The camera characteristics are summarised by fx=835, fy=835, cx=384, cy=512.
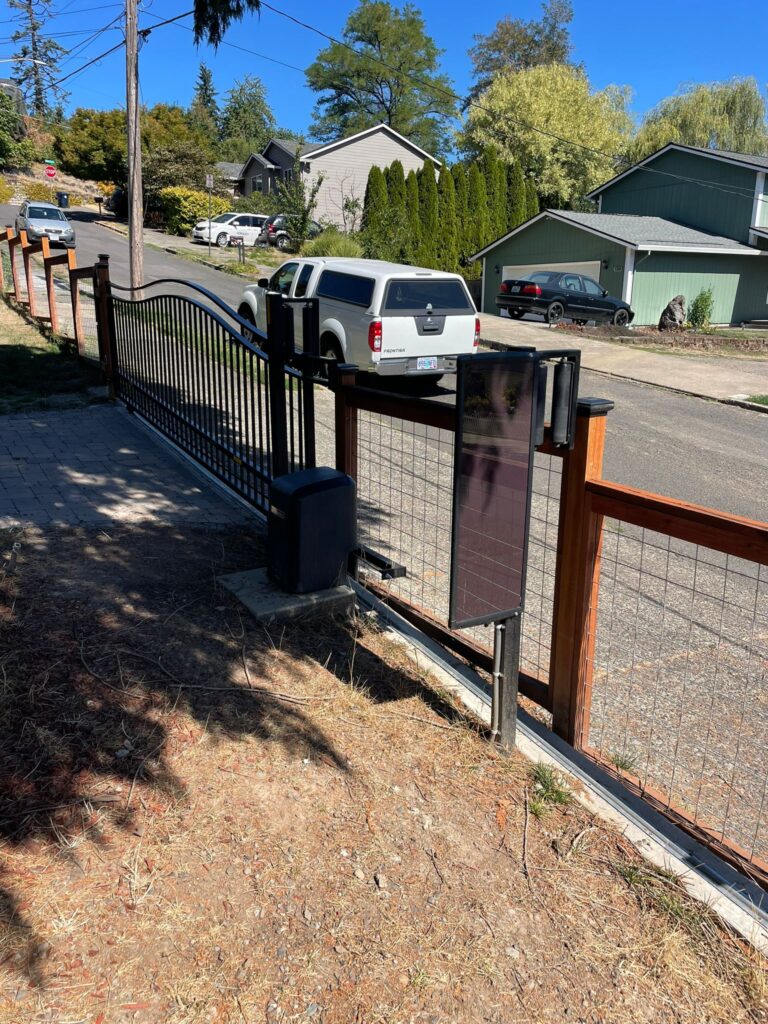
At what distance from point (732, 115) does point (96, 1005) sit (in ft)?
186

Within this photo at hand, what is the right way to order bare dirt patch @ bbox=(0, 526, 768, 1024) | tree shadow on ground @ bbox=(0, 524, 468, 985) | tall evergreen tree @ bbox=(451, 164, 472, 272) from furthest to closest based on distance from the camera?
tall evergreen tree @ bbox=(451, 164, 472, 272)
tree shadow on ground @ bbox=(0, 524, 468, 985)
bare dirt patch @ bbox=(0, 526, 768, 1024)

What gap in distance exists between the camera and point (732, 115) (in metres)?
48.8

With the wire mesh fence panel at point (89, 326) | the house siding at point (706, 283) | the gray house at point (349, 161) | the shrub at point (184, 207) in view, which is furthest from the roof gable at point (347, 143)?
the wire mesh fence panel at point (89, 326)

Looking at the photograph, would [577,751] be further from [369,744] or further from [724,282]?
[724,282]

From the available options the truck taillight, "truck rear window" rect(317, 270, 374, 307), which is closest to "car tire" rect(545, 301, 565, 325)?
"truck rear window" rect(317, 270, 374, 307)

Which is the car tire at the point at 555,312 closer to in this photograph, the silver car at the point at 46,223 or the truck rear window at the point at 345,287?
the truck rear window at the point at 345,287

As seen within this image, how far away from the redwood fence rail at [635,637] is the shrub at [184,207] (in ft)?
134

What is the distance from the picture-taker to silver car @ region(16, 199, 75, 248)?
102ft

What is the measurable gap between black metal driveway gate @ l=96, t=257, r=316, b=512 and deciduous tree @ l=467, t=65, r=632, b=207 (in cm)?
4467

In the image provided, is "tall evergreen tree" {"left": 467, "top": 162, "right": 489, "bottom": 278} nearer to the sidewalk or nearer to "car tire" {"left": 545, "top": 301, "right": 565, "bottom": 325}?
"car tire" {"left": 545, "top": 301, "right": 565, "bottom": 325}

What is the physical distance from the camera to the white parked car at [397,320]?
12336 mm

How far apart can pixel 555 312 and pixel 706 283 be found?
7.89 meters

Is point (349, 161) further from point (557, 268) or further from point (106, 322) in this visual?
point (106, 322)

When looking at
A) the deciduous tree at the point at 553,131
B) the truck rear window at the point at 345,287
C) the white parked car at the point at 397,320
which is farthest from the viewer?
the deciduous tree at the point at 553,131
